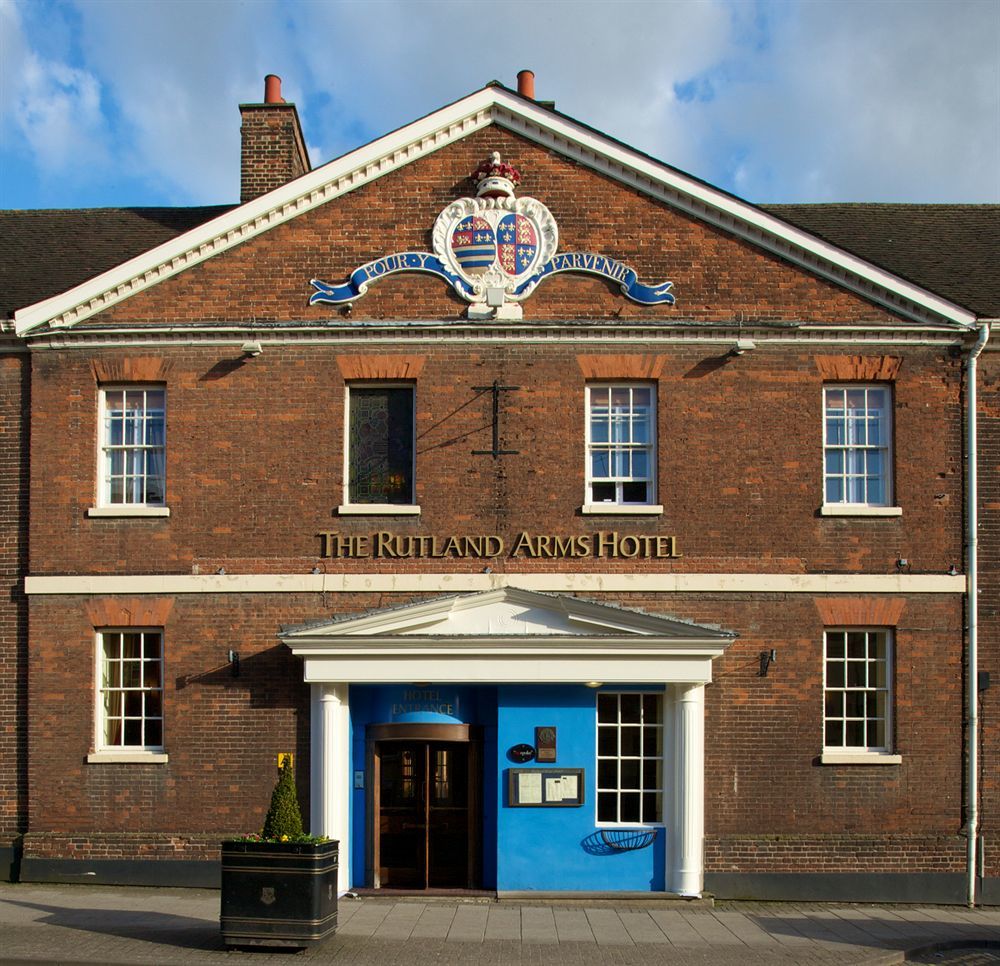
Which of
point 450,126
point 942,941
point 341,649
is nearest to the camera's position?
point 942,941

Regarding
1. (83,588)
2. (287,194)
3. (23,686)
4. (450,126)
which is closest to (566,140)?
(450,126)

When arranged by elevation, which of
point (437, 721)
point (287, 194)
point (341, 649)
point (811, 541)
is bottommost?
point (437, 721)

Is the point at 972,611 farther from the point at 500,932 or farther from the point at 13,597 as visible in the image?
the point at 13,597

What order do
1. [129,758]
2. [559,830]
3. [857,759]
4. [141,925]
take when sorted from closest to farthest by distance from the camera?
[141,925]
[559,830]
[857,759]
[129,758]

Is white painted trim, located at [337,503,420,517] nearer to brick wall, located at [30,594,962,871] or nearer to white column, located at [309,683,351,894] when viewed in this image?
brick wall, located at [30,594,962,871]

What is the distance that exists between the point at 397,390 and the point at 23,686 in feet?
21.0

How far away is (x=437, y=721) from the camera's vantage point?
15953 millimetres

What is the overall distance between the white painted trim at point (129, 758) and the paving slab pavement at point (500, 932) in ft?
5.23

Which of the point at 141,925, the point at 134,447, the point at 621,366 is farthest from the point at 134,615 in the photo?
the point at 621,366

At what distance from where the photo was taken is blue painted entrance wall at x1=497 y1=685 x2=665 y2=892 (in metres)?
15.6

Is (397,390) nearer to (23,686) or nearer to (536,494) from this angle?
(536,494)

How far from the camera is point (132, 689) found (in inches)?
637

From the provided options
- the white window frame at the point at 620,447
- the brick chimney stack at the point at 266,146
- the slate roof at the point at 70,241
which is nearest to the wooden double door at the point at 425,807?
the white window frame at the point at 620,447

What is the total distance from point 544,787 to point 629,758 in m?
1.21
